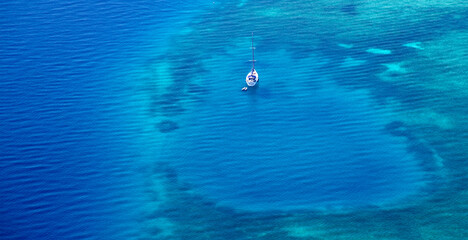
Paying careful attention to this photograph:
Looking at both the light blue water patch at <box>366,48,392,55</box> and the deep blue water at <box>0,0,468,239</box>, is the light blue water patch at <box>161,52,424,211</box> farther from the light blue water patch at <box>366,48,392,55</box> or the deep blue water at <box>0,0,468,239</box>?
the light blue water patch at <box>366,48,392,55</box>

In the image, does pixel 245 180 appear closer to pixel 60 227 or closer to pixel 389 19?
pixel 60 227

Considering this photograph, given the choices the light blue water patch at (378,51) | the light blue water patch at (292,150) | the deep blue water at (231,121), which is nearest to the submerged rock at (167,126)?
the deep blue water at (231,121)

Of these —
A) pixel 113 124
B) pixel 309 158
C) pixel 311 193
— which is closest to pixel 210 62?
pixel 113 124

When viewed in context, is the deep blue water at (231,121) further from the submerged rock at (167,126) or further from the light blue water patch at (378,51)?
the submerged rock at (167,126)

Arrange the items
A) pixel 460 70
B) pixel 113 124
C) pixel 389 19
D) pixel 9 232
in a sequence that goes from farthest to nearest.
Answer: pixel 389 19 < pixel 460 70 < pixel 113 124 < pixel 9 232

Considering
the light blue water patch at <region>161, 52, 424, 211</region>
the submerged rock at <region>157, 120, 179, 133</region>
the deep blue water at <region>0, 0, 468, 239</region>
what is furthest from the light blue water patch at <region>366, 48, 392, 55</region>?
the submerged rock at <region>157, 120, 179, 133</region>

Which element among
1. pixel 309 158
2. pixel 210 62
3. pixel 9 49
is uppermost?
pixel 9 49
